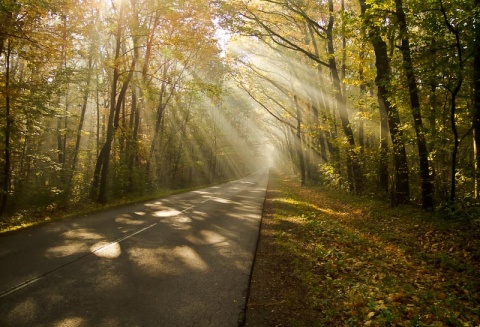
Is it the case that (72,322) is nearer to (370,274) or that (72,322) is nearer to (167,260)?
(167,260)

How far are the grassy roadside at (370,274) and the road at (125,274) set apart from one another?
2.07 ft

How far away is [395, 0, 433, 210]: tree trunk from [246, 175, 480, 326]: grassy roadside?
0.86m

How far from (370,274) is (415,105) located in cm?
636

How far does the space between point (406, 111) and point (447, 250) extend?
6621 millimetres

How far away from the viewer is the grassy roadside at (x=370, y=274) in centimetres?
459

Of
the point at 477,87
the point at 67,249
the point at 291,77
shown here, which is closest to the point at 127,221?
the point at 67,249

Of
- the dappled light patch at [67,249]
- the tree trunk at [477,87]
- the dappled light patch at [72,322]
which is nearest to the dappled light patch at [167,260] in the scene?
the dappled light patch at [67,249]

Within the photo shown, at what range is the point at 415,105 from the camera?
32.2 ft

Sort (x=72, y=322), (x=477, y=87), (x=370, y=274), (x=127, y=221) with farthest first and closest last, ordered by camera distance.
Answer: (x=127, y=221) < (x=477, y=87) < (x=370, y=274) < (x=72, y=322)

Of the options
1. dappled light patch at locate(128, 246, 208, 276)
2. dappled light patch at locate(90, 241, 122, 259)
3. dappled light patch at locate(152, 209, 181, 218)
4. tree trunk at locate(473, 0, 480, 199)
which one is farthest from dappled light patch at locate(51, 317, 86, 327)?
tree trunk at locate(473, 0, 480, 199)

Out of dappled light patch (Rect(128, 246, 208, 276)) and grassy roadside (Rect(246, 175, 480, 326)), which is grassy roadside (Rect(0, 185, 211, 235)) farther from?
grassy roadside (Rect(246, 175, 480, 326))

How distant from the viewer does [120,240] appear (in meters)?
8.18

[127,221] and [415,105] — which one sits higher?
[415,105]

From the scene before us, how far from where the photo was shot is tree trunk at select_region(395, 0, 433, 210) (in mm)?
8703
